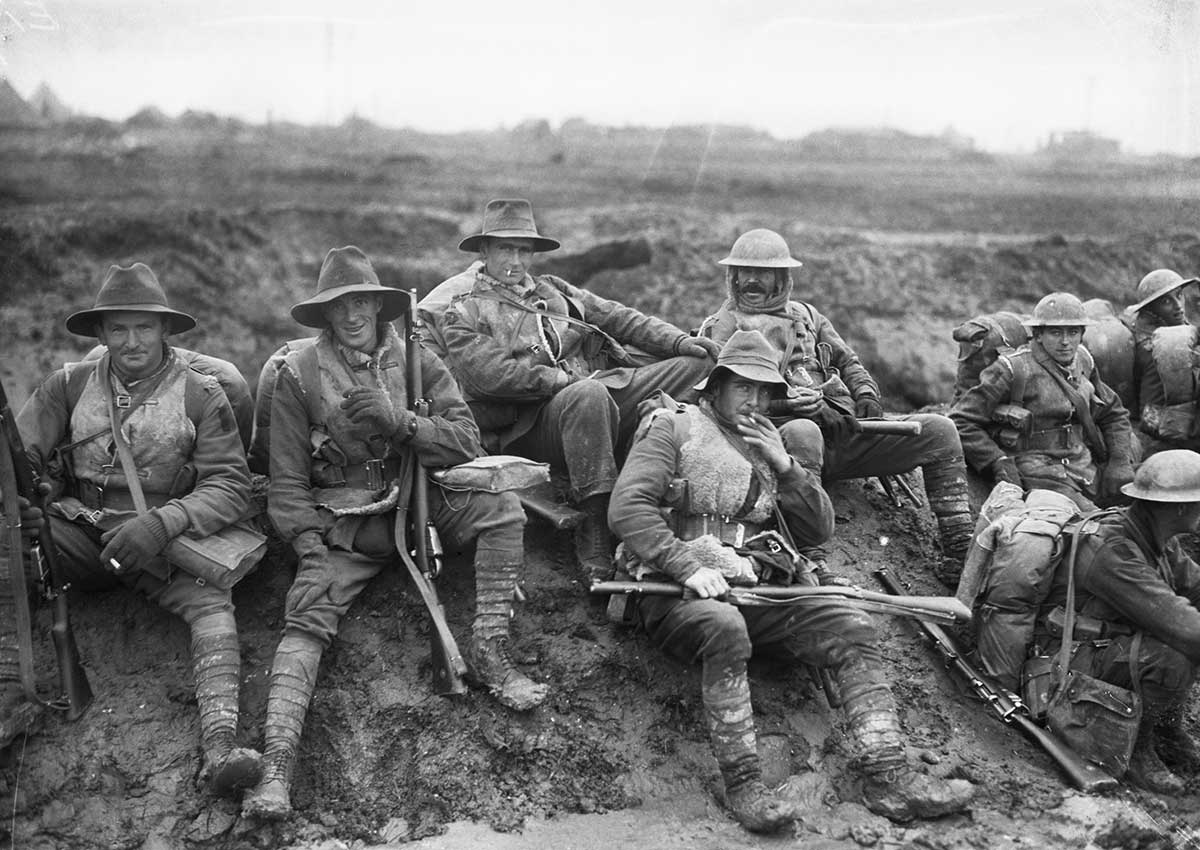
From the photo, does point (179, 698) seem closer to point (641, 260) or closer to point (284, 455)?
point (284, 455)

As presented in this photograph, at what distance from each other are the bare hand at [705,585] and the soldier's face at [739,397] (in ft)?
2.99

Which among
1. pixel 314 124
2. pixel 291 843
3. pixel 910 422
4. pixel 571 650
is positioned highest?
pixel 314 124

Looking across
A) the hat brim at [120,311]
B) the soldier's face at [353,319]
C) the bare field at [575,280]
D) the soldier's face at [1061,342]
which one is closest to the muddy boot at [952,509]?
the bare field at [575,280]

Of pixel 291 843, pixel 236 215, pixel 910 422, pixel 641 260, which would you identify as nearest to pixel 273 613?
pixel 291 843

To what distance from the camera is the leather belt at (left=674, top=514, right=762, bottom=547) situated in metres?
5.72

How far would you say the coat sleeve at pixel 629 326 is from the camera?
7.32 metres

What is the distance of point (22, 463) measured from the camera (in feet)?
17.4

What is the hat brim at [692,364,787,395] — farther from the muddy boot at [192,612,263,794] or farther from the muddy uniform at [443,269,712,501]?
the muddy boot at [192,612,263,794]

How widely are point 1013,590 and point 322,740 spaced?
13.0ft

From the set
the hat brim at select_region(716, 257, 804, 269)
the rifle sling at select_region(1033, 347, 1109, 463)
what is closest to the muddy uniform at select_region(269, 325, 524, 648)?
the hat brim at select_region(716, 257, 804, 269)

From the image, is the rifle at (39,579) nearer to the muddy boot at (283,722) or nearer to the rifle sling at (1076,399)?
the muddy boot at (283,722)

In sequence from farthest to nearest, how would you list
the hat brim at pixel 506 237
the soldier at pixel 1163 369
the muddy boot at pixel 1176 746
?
the soldier at pixel 1163 369 < the hat brim at pixel 506 237 < the muddy boot at pixel 1176 746

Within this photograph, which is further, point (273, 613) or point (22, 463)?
point (273, 613)

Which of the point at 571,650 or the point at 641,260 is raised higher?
the point at 641,260
